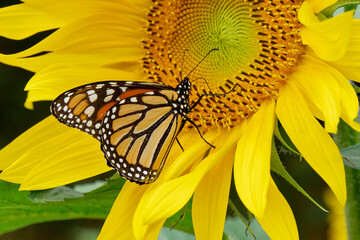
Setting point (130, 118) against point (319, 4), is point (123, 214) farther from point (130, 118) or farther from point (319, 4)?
point (319, 4)

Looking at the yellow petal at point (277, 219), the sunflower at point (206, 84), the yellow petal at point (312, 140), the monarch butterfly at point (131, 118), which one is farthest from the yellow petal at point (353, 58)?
the monarch butterfly at point (131, 118)

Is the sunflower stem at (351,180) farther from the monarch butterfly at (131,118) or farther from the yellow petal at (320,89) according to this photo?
the monarch butterfly at (131,118)

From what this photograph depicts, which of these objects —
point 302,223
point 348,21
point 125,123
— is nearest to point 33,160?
point 125,123

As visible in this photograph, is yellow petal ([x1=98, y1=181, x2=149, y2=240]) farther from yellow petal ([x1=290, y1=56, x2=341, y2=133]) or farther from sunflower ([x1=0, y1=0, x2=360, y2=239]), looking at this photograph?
yellow petal ([x1=290, y1=56, x2=341, y2=133])

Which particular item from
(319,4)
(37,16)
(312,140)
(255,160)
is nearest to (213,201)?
(255,160)

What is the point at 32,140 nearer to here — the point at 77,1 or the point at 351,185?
the point at 77,1

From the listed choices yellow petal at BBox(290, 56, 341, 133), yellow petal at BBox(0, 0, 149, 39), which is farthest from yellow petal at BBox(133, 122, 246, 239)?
yellow petal at BBox(0, 0, 149, 39)
